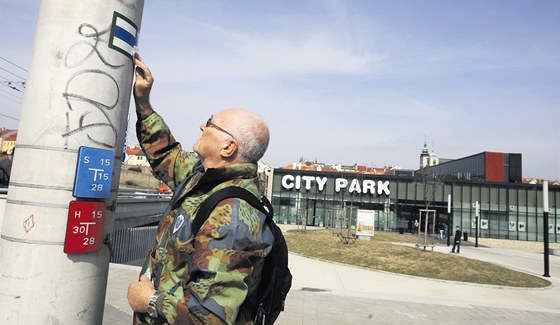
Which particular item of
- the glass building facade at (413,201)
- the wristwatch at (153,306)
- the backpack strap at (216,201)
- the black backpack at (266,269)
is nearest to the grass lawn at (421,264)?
the black backpack at (266,269)

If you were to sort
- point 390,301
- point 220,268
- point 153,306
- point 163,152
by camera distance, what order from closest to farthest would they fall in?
point 220,268, point 153,306, point 163,152, point 390,301

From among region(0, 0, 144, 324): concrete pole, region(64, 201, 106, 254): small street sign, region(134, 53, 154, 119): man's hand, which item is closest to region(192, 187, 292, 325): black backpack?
region(64, 201, 106, 254): small street sign

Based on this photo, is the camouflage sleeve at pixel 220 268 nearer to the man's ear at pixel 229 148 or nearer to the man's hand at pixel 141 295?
the man's hand at pixel 141 295

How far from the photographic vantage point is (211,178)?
5.82 ft

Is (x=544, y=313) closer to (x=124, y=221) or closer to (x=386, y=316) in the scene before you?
(x=386, y=316)

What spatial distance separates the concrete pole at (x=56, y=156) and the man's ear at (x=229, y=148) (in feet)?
2.25

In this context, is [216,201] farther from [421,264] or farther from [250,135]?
[421,264]

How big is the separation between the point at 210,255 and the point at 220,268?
70 mm

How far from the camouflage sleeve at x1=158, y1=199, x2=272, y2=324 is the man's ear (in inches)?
12.8

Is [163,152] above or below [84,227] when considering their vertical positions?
above

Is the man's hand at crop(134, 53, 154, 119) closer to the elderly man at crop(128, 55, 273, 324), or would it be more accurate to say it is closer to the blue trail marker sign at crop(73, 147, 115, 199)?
the elderly man at crop(128, 55, 273, 324)

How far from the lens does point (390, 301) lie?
866 centimetres

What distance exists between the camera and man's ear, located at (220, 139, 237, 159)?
1.84 m

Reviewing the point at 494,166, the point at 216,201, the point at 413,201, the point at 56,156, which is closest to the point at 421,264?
the point at 216,201
